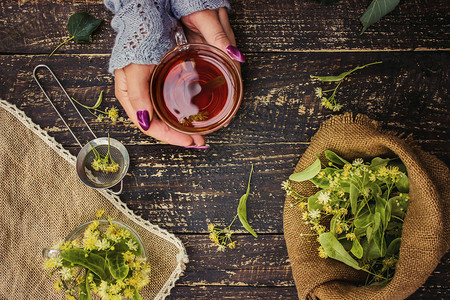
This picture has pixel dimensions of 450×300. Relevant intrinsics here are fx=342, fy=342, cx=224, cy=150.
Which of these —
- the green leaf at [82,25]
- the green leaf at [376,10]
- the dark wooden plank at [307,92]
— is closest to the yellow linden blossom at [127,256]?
the dark wooden plank at [307,92]

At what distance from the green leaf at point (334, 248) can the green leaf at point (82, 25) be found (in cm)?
73

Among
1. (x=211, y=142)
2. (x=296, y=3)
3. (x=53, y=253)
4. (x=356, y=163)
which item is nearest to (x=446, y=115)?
(x=356, y=163)

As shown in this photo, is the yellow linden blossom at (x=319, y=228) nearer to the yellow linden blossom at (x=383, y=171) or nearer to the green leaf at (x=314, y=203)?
the green leaf at (x=314, y=203)

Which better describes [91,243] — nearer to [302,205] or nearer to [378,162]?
[302,205]

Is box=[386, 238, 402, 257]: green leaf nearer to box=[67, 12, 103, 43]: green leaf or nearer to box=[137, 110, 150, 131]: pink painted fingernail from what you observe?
box=[137, 110, 150, 131]: pink painted fingernail

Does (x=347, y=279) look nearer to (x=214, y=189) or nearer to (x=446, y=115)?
(x=214, y=189)

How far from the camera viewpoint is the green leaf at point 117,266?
66 cm

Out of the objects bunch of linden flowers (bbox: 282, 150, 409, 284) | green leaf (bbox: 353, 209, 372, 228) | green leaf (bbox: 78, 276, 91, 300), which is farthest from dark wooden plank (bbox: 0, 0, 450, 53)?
green leaf (bbox: 78, 276, 91, 300)

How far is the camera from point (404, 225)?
2.33 ft

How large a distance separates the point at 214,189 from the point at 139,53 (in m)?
0.38

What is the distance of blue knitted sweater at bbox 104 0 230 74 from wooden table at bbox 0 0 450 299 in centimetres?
12

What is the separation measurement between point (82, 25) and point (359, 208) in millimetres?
788

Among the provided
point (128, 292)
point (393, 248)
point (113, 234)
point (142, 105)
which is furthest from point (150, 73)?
point (393, 248)

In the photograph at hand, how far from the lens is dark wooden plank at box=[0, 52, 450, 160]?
0.86 meters
